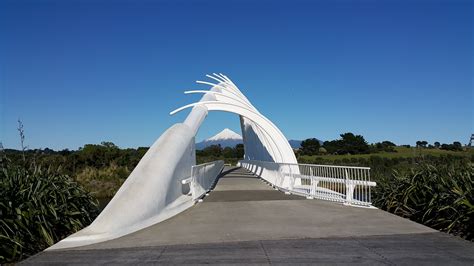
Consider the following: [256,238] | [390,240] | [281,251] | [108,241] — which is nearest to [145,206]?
[108,241]

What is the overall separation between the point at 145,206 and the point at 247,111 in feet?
52.9

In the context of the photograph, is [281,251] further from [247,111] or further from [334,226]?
[247,111]

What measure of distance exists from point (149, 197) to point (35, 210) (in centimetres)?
232

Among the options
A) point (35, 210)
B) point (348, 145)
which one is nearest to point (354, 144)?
point (348, 145)

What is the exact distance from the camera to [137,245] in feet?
21.7

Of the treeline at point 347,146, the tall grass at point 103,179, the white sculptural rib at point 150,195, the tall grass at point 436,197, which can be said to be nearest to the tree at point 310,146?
the treeline at point 347,146

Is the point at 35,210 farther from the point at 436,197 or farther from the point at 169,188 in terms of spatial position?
the point at 436,197

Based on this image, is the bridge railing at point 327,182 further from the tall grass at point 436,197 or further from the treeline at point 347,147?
the treeline at point 347,147

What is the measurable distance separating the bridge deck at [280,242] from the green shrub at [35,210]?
0.90m

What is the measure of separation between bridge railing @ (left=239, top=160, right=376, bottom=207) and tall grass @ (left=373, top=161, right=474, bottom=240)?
82cm

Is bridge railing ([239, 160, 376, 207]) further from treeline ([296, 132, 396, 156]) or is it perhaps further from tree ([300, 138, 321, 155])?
tree ([300, 138, 321, 155])

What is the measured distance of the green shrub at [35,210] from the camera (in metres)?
6.56

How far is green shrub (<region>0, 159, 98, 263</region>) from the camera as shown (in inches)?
258

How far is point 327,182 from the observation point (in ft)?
43.0
